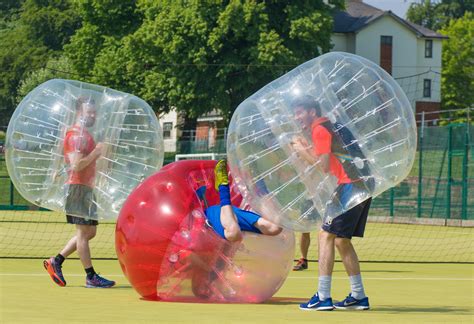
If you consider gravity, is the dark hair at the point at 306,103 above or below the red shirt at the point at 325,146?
above

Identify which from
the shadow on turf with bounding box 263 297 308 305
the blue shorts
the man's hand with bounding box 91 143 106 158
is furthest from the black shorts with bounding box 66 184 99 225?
the shadow on turf with bounding box 263 297 308 305

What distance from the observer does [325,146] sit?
979cm

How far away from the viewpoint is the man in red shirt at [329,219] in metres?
9.84

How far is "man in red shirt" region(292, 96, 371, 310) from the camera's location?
9.84 metres

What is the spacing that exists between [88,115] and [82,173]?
0.63 meters

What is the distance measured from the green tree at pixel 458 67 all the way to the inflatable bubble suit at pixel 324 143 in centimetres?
7422

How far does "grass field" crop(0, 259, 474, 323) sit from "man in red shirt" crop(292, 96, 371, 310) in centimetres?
20

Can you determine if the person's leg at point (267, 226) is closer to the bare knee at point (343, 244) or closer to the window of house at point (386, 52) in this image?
the bare knee at point (343, 244)

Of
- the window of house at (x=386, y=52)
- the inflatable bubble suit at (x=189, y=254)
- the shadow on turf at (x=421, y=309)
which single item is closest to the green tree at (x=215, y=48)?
the window of house at (x=386, y=52)

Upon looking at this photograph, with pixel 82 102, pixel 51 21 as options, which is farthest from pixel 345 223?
pixel 51 21

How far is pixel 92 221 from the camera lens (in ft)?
40.7

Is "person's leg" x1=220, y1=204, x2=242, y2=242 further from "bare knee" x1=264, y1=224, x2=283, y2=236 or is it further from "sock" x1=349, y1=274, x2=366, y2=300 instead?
"sock" x1=349, y1=274, x2=366, y2=300

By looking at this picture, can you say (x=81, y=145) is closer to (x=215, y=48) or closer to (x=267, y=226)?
(x=267, y=226)

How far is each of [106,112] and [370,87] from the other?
Result: 11.3 ft
